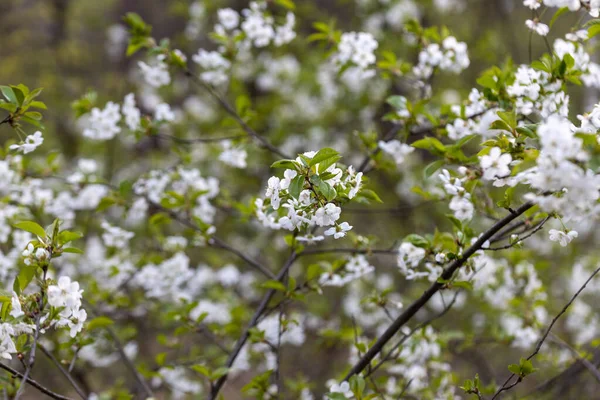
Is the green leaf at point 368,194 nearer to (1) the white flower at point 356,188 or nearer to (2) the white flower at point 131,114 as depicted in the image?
(1) the white flower at point 356,188

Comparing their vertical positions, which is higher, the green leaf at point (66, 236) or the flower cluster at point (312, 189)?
the green leaf at point (66, 236)

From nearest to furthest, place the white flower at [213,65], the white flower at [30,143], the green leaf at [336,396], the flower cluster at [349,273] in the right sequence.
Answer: the green leaf at [336,396]
the white flower at [30,143]
the flower cluster at [349,273]
the white flower at [213,65]

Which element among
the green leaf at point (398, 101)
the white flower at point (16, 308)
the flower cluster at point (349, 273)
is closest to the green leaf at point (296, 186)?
the white flower at point (16, 308)

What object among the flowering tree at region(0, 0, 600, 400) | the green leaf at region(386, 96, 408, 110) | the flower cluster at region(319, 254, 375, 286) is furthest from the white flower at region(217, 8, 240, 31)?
the flower cluster at region(319, 254, 375, 286)

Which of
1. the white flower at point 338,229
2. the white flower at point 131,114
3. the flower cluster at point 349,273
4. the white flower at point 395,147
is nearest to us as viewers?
the white flower at point 338,229

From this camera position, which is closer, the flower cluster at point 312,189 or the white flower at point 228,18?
the flower cluster at point 312,189

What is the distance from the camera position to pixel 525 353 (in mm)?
4797

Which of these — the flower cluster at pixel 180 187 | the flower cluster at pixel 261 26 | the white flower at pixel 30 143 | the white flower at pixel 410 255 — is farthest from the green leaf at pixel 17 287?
the flower cluster at pixel 261 26

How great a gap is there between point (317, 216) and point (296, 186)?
0.37 ft

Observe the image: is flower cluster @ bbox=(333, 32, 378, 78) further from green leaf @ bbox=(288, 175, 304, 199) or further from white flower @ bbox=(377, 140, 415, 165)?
green leaf @ bbox=(288, 175, 304, 199)

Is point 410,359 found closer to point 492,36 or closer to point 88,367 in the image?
point 88,367

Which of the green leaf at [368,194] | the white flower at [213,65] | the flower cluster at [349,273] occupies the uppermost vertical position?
the white flower at [213,65]

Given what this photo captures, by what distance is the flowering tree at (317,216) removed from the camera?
5.26 ft

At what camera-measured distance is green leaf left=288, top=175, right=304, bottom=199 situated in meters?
1.40
